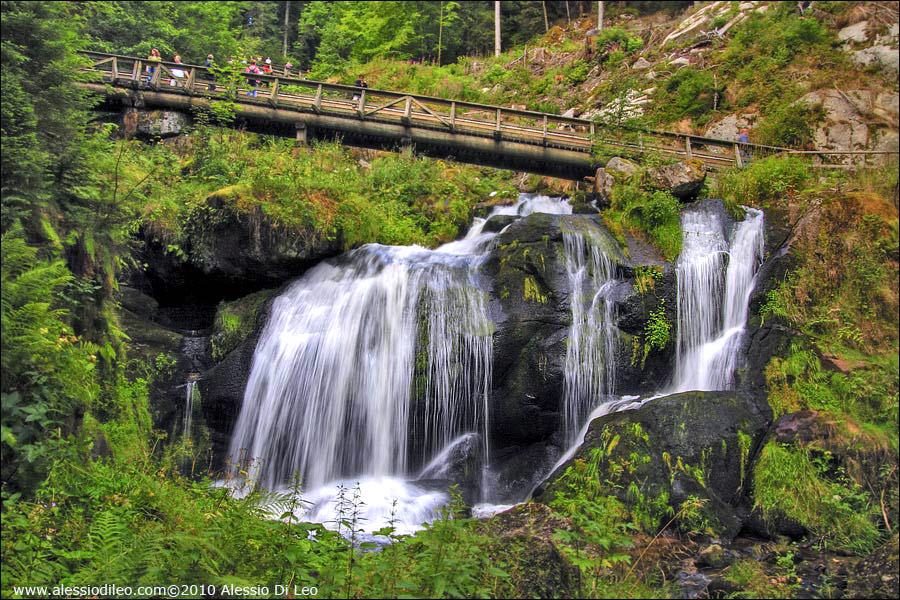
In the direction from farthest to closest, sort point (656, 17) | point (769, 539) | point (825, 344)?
point (656, 17)
point (825, 344)
point (769, 539)

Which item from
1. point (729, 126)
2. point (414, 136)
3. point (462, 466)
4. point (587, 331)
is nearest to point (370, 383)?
point (462, 466)

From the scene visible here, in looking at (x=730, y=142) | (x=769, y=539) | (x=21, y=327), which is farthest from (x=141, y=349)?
(x=730, y=142)

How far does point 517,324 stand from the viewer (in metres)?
9.38

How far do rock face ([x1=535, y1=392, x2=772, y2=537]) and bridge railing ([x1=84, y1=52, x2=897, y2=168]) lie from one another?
778 cm

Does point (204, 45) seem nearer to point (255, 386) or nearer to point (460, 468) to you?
point (255, 386)

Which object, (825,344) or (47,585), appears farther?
(825,344)

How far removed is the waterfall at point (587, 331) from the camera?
887 cm

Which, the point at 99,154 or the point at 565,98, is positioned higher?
the point at 565,98

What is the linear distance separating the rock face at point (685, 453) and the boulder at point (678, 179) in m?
4.62

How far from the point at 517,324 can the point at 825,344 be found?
A: 4.08 metres

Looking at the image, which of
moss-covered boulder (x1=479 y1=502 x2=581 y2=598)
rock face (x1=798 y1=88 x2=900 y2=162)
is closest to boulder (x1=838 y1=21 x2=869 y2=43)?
rock face (x1=798 y1=88 x2=900 y2=162)

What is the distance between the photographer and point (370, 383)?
946 cm

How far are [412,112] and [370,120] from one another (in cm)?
113

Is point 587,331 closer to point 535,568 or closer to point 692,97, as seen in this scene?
point 535,568
